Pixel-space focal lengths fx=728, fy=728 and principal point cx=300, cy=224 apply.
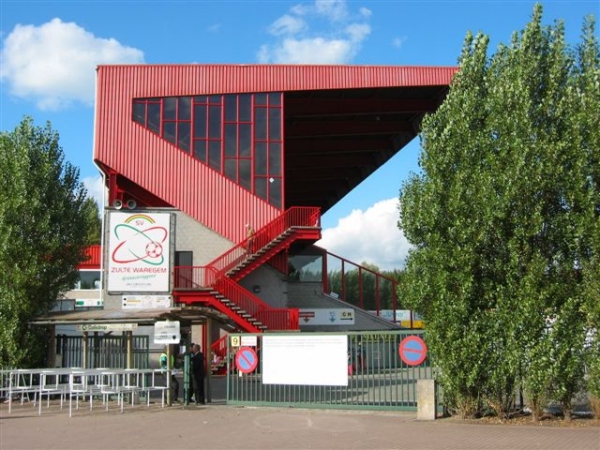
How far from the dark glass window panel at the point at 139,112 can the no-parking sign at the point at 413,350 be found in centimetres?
2112

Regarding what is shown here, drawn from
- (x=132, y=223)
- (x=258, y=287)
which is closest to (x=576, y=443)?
(x=132, y=223)

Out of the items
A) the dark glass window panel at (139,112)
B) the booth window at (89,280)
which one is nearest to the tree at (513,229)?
the dark glass window panel at (139,112)

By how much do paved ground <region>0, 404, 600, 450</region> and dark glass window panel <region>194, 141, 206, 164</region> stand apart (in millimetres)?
17666

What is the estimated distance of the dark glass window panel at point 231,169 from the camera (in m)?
34.0

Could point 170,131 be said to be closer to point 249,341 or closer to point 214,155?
point 214,155

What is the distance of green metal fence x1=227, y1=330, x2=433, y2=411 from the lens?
16.7 metres

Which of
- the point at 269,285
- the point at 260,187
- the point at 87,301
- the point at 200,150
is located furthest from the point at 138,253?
the point at 87,301

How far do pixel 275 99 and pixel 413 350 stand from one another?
2051 cm

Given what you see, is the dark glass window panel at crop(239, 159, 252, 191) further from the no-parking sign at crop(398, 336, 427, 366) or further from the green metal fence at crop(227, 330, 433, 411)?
the no-parking sign at crop(398, 336, 427, 366)

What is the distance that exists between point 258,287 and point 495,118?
20197mm

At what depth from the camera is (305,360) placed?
1797 cm

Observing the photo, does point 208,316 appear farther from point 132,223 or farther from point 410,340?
point 132,223

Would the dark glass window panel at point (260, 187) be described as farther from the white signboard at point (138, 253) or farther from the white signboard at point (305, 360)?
the white signboard at point (305, 360)

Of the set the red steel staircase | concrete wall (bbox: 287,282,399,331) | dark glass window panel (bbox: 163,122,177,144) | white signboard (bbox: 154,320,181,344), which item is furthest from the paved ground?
concrete wall (bbox: 287,282,399,331)
